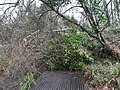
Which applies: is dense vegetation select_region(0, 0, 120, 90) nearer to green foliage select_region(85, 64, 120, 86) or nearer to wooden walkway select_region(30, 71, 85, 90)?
green foliage select_region(85, 64, 120, 86)

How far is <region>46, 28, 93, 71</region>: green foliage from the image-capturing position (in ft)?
17.8

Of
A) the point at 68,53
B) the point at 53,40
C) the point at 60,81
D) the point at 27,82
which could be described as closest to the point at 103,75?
the point at 60,81

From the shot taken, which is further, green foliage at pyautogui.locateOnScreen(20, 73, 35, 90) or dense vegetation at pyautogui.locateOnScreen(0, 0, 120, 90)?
dense vegetation at pyautogui.locateOnScreen(0, 0, 120, 90)

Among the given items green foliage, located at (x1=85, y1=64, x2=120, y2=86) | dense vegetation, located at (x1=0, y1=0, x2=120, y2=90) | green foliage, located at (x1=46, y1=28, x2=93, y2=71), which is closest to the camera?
green foliage, located at (x1=85, y1=64, x2=120, y2=86)

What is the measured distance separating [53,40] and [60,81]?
1.39 m

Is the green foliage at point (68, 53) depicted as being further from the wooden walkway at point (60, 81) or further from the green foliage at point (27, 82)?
the green foliage at point (27, 82)

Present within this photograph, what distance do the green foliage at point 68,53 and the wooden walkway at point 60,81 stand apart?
25 cm

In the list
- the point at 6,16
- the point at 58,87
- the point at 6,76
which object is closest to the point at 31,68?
the point at 6,76

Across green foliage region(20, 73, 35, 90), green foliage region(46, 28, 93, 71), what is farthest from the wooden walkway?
green foliage region(46, 28, 93, 71)

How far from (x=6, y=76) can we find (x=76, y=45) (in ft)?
6.22

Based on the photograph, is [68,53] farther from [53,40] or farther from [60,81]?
[60,81]

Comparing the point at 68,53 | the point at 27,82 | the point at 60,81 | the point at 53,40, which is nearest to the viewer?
the point at 27,82

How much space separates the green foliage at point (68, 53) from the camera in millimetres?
5411

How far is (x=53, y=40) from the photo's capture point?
19.0 feet
